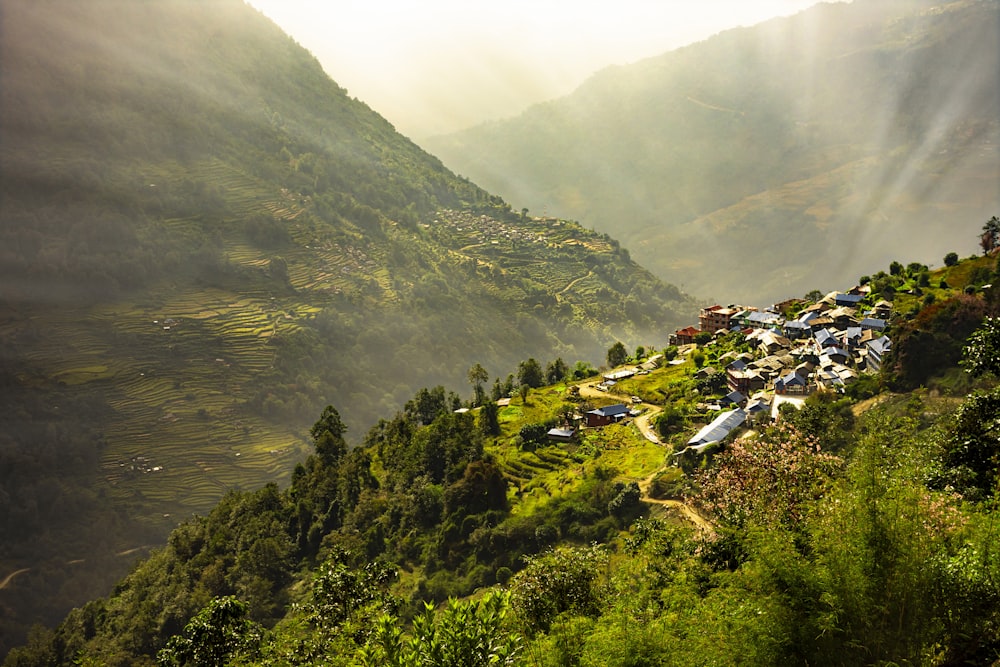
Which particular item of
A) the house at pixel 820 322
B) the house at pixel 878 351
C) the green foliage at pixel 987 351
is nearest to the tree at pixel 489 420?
the house at pixel 820 322

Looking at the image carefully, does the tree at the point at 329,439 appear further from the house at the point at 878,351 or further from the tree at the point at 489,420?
the house at the point at 878,351

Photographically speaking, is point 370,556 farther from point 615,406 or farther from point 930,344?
point 930,344

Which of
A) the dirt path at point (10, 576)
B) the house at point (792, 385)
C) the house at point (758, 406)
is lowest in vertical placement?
the dirt path at point (10, 576)

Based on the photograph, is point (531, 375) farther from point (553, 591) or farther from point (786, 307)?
point (553, 591)

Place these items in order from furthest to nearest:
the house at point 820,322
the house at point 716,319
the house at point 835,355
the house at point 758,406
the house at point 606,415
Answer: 1. the house at point 716,319
2. the house at point 820,322
3. the house at point 606,415
4. the house at point 835,355
5. the house at point 758,406

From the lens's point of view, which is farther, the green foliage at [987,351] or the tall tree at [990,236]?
the tall tree at [990,236]

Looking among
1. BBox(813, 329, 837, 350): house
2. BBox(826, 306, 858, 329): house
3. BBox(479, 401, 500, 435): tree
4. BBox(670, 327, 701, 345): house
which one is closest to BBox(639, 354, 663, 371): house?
BBox(670, 327, 701, 345): house

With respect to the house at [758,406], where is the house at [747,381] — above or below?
above

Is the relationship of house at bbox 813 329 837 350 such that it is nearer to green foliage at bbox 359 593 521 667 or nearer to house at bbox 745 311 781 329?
house at bbox 745 311 781 329

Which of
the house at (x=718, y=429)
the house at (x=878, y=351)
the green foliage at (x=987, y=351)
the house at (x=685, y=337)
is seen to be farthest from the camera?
the house at (x=685, y=337)
